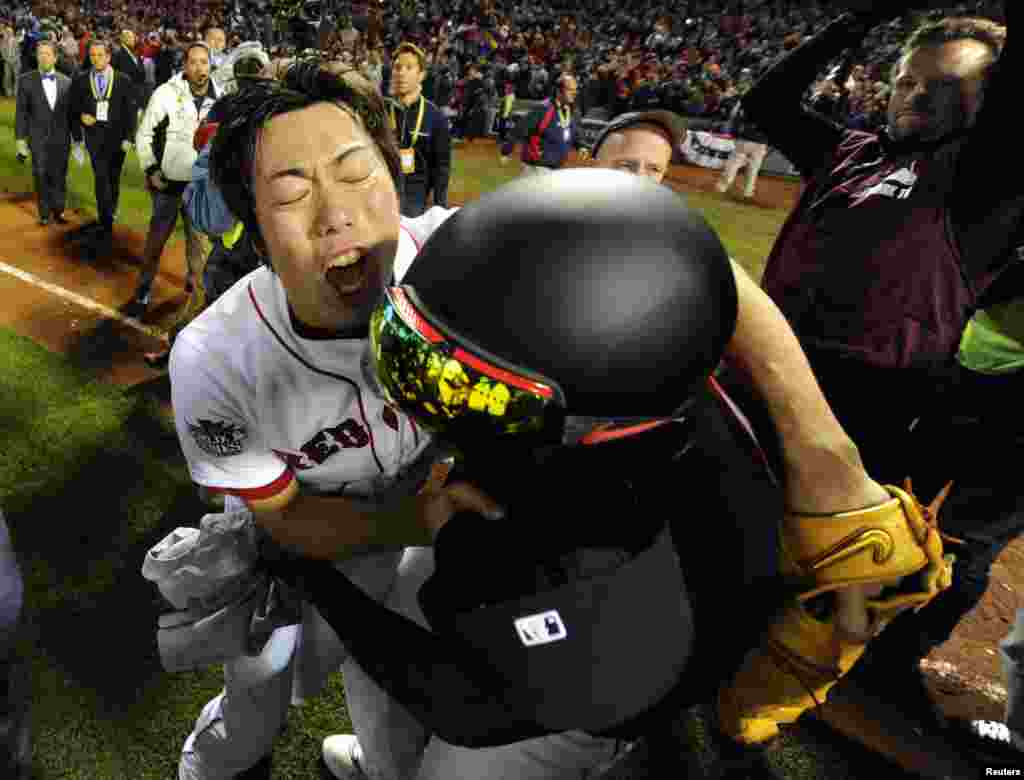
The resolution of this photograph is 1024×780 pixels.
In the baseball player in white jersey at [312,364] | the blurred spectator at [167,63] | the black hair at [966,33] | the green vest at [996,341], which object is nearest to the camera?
the baseball player in white jersey at [312,364]

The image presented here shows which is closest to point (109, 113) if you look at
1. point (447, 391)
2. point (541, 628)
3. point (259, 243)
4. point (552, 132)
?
point (552, 132)

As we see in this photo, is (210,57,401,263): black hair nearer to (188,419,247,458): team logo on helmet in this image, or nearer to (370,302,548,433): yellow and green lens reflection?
(188,419,247,458): team logo on helmet

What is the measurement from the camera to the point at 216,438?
1576mm

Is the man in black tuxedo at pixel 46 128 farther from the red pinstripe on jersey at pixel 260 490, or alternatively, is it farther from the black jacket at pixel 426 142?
the red pinstripe on jersey at pixel 260 490

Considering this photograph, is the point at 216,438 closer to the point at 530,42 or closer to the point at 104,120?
the point at 104,120

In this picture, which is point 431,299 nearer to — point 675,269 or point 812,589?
point 675,269

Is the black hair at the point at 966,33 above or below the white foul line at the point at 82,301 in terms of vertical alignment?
above

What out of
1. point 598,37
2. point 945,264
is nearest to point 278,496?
point 945,264

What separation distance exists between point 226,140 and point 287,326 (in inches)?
18.5

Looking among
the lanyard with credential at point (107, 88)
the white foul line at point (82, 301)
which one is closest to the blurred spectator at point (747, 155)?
the lanyard with credential at point (107, 88)

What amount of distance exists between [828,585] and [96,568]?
10.1 feet

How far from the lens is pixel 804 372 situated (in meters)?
1.18

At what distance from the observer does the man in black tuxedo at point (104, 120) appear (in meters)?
6.83

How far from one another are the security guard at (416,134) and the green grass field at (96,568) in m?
2.72
